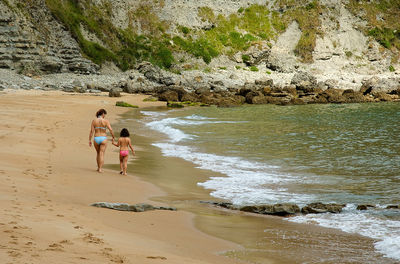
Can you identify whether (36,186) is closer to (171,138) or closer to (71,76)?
(171,138)

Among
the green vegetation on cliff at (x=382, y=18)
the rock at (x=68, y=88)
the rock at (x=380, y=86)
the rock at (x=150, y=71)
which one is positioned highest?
the green vegetation on cliff at (x=382, y=18)

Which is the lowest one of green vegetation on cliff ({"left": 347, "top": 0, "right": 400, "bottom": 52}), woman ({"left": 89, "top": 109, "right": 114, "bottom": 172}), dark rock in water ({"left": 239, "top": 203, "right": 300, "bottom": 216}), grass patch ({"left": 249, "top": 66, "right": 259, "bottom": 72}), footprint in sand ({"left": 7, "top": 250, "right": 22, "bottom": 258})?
dark rock in water ({"left": 239, "top": 203, "right": 300, "bottom": 216})

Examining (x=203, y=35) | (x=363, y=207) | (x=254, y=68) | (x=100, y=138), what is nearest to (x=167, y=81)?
(x=254, y=68)

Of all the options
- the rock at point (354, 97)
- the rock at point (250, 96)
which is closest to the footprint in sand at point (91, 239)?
the rock at point (250, 96)

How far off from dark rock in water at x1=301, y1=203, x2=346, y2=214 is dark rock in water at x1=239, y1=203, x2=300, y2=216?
0.17 m

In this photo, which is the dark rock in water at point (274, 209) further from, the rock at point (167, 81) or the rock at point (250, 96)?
the rock at point (167, 81)

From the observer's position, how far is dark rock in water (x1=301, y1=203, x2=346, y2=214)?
8195 mm

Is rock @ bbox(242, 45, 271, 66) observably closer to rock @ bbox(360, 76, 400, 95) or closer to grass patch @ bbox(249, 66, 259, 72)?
grass patch @ bbox(249, 66, 259, 72)

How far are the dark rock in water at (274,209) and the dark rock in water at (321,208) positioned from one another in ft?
0.57

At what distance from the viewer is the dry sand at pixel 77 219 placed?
4758 mm

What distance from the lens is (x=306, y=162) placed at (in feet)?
46.0

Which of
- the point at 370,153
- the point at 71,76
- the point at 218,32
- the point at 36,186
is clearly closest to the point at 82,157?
the point at 36,186

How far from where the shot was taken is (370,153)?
1553 cm

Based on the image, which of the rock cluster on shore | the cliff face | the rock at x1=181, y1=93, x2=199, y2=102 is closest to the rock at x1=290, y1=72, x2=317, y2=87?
the cliff face
